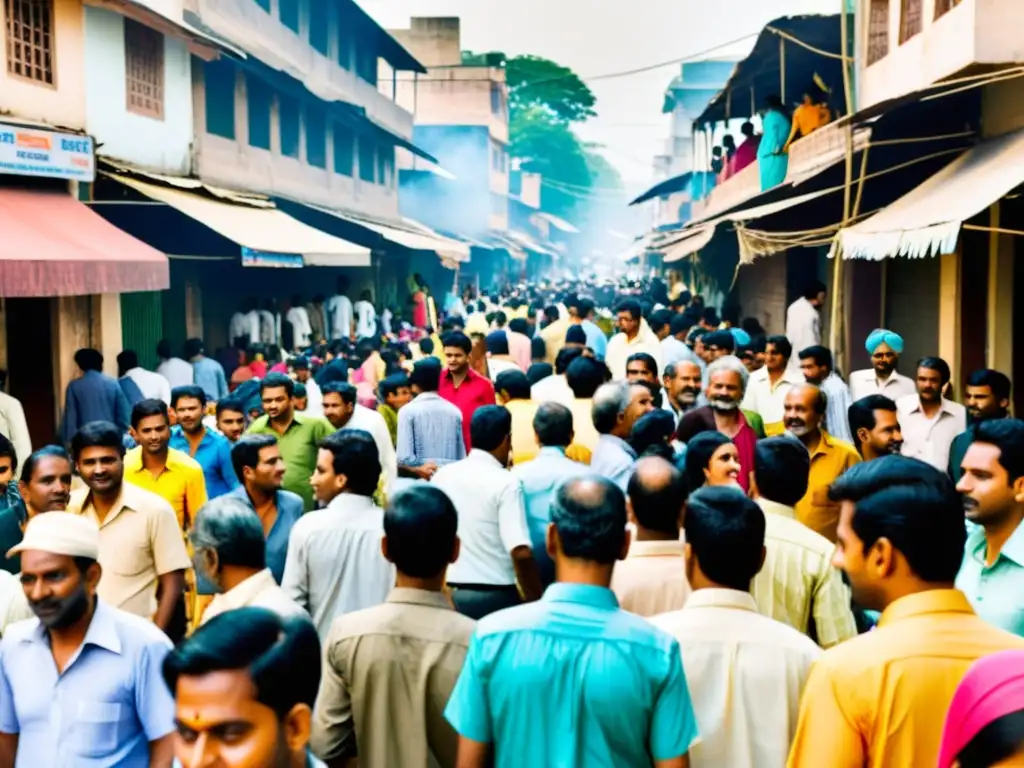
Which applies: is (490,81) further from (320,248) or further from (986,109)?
(986,109)

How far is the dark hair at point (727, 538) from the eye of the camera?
10.2 ft

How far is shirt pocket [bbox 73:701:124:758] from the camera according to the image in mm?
3109

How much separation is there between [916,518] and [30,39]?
10.8 metres

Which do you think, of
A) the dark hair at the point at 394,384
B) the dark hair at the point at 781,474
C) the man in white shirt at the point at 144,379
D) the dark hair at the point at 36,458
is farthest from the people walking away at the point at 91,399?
the dark hair at the point at 781,474

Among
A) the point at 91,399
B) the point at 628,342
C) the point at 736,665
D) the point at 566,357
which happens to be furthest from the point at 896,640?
the point at 91,399

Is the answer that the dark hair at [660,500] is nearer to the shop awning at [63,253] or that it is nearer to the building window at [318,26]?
the shop awning at [63,253]

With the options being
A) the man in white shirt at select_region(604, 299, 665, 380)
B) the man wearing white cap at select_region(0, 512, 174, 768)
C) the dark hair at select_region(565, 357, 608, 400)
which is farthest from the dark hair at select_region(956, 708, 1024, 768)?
the man in white shirt at select_region(604, 299, 665, 380)

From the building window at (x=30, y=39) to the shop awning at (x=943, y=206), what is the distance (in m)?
7.47

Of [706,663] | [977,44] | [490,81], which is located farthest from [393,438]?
[490,81]

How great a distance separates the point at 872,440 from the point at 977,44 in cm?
465

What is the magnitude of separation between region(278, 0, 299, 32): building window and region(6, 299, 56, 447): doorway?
11300 millimetres

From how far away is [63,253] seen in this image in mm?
9672

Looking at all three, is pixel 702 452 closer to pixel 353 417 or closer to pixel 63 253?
pixel 353 417

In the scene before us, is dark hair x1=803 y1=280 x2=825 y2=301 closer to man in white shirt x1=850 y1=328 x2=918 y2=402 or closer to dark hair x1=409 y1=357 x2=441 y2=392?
man in white shirt x1=850 y1=328 x2=918 y2=402
